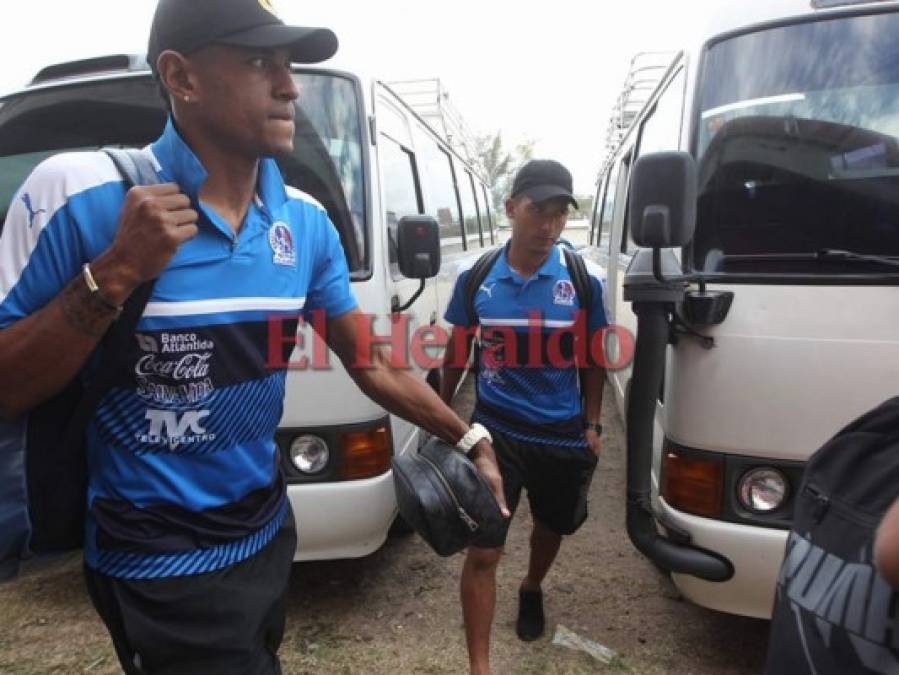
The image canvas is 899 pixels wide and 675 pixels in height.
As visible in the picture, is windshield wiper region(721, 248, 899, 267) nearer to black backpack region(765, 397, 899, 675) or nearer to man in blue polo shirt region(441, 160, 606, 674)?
man in blue polo shirt region(441, 160, 606, 674)

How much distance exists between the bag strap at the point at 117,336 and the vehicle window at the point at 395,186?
69.4 inches

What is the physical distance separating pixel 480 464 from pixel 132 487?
79 cm

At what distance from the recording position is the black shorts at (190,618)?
4.38 feet

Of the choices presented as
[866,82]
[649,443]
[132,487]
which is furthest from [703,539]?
[132,487]

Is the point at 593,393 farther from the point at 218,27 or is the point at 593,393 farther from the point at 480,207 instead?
the point at 480,207

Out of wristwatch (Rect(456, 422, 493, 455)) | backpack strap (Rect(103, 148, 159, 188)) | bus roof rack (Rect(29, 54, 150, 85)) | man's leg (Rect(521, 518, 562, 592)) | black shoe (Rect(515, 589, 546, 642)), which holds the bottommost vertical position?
black shoe (Rect(515, 589, 546, 642))

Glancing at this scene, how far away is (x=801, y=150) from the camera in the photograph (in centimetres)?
223

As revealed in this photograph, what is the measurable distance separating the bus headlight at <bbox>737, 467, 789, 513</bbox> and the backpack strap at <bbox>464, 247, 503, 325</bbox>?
1.20m

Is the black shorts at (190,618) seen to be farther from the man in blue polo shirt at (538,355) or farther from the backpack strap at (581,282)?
the backpack strap at (581,282)

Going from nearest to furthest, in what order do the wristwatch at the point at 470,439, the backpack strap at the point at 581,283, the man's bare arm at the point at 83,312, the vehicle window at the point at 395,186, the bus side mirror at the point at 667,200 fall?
the man's bare arm at the point at 83,312 → the wristwatch at the point at 470,439 → the bus side mirror at the point at 667,200 → the backpack strap at the point at 581,283 → the vehicle window at the point at 395,186

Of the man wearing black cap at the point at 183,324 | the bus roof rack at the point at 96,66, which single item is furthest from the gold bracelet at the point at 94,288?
the bus roof rack at the point at 96,66

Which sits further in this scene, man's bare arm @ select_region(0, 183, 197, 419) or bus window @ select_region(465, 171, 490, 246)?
bus window @ select_region(465, 171, 490, 246)

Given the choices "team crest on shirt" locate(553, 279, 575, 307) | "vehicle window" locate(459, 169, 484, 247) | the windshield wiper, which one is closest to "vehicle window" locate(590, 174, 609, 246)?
"vehicle window" locate(459, 169, 484, 247)

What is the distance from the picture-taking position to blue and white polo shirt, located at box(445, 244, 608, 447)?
263 cm
